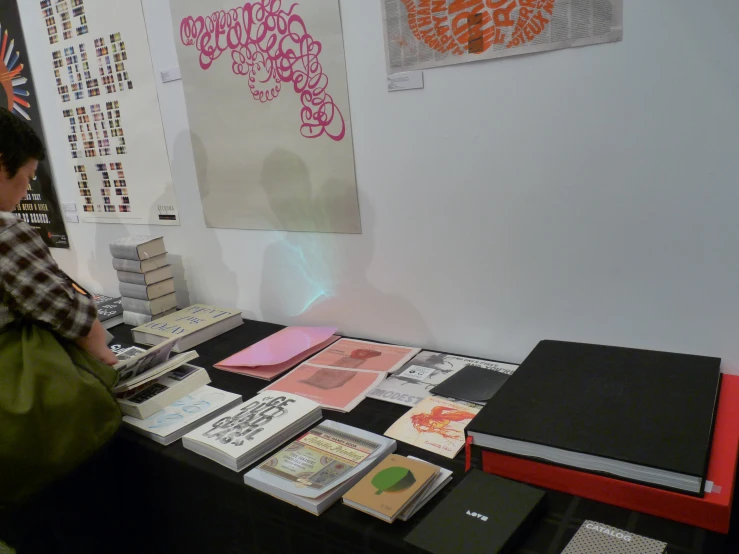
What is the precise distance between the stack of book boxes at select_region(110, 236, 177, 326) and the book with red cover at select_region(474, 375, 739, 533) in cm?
118

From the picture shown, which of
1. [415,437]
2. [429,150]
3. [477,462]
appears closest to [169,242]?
[429,150]

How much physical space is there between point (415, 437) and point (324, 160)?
2.36 feet

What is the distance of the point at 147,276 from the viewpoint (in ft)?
5.41

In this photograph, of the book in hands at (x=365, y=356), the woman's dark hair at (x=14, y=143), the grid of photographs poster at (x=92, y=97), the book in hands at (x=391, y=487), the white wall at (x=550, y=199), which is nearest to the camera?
the book in hands at (x=391, y=487)

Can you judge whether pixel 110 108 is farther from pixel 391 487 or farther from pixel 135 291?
pixel 391 487

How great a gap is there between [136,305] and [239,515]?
0.95 m

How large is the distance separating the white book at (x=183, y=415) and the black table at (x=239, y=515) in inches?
0.9

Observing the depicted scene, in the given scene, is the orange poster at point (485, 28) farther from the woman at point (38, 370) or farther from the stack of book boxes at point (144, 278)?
the stack of book boxes at point (144, 278)

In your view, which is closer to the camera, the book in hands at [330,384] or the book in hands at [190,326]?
the book in hands at [330,384]

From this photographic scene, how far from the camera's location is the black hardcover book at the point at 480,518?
2.29 feet

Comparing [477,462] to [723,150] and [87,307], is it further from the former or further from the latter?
[87,307]

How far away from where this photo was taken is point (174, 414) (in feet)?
3.77

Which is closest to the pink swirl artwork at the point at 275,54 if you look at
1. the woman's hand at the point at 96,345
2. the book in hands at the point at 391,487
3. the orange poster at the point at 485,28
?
the orange poster at the point at 485,28

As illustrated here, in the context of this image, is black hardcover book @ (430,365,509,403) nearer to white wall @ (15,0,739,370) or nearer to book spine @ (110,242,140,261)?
white wall @ (15,0,739,370)
